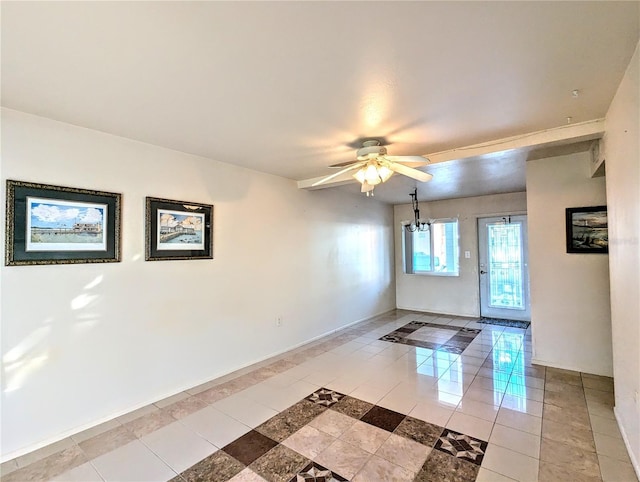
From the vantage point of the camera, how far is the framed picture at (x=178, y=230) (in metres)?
2.78

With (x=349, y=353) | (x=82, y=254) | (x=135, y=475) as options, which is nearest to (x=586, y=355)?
(x=349, y=353)

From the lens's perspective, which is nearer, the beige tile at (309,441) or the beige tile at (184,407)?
the beige tile at (309,441)

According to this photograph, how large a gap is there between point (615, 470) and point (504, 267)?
13.8 ft

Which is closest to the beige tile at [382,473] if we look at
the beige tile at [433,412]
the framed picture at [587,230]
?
the beige tile at [433,412]

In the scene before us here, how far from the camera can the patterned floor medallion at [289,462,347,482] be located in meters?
1.79

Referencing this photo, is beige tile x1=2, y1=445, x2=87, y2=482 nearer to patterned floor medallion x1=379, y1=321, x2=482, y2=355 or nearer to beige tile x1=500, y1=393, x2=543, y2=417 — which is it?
beige tile x1=500, y1=393, x2=543, y2=417

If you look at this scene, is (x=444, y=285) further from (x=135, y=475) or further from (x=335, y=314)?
(x=135, y=475)

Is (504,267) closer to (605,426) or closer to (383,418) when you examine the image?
(605,426)

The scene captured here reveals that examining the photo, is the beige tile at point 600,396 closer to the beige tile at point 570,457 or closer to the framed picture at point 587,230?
the beige tile at point 570,457

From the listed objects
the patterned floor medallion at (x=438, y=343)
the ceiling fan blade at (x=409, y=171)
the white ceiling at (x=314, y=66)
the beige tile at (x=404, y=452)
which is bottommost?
the patterned floor medallion at (x=438, y=343)

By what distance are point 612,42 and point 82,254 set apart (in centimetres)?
352

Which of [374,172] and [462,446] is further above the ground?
[374,172]

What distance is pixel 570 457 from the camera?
194 centimetres

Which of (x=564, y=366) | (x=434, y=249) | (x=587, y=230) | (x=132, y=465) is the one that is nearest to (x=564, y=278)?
(x=587, y=230)
